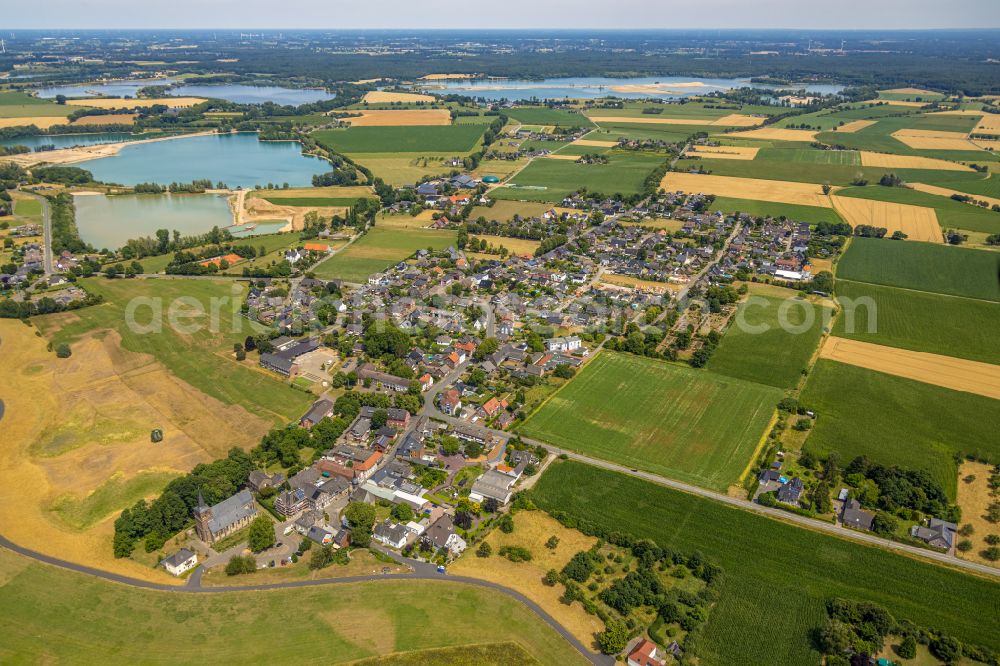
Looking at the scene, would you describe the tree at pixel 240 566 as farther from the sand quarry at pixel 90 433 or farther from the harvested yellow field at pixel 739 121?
the harvested yellow field at pixel 739 121

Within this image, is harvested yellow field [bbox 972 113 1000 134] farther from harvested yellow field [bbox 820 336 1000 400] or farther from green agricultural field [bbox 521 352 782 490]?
green agricultural field [bbox 521 352 782 490]

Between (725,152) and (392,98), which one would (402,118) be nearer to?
(392,98)

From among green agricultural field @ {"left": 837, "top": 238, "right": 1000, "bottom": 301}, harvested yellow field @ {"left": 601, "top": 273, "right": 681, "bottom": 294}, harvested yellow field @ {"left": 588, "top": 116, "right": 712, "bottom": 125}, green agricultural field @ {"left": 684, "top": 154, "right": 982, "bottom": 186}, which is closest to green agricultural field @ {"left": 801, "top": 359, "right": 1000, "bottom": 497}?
harvested yellow field @ {"left": 601, "top": 273, "right": 681, "bottom": 294}

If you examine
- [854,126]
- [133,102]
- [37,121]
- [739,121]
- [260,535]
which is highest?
[133,102]

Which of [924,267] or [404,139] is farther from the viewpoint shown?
[404,139]

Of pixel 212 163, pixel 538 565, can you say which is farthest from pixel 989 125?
pixel 538 565

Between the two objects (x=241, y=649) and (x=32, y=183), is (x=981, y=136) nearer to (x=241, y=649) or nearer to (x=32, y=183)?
(x=241, y=649)
